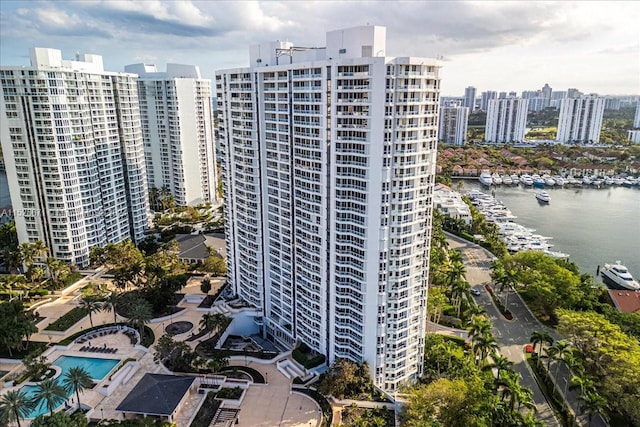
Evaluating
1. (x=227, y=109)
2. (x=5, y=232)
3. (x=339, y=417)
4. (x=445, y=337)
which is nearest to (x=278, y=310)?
(x=339, y=417)

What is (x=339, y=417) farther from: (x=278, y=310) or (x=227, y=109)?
(x=227, y=109)

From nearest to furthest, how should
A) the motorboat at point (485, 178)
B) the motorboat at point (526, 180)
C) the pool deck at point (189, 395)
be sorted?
1. the pool deck at point (189, 395)
2. the motorboat at point (485, 178)
3. the motorboat at point (526, 180)

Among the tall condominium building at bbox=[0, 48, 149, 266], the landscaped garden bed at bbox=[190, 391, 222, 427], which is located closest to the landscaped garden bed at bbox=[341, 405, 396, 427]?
the landscaped garden bed at bbox=[190, 391, 222, 427]

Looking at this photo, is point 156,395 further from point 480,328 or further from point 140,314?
point 480,328

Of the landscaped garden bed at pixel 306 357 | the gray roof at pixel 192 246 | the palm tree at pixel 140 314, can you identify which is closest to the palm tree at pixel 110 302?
the palm tree at pixel 140 314

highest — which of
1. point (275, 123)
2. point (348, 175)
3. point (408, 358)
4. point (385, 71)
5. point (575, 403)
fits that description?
point (385, 71)

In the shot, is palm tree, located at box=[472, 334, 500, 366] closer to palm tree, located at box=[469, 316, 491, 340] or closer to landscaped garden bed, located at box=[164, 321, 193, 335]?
palm tree, located at box=[469, 316, 491, 340]

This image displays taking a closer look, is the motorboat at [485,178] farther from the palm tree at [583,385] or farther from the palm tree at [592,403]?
the palm tree at [592,403]

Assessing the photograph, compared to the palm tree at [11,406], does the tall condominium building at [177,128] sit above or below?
above
